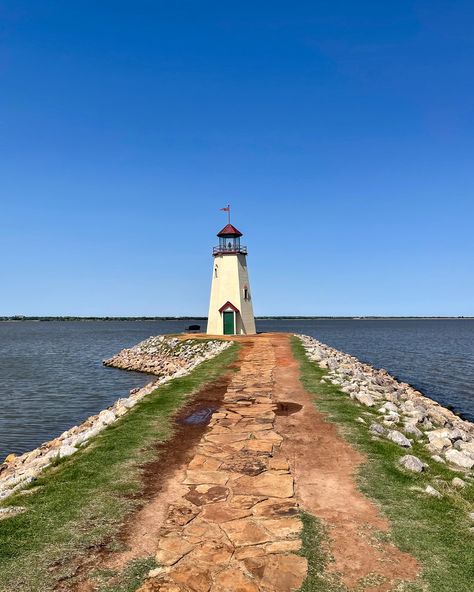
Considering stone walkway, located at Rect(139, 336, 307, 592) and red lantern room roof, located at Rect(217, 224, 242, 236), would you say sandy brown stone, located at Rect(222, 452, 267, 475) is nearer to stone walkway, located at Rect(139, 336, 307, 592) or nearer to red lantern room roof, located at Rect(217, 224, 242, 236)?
stone walkway, located at Rect(139, 336, 307, 592)

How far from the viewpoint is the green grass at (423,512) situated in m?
5.07

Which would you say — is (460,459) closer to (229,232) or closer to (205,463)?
(205,463)

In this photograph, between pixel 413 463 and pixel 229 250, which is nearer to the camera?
pixel 413 463

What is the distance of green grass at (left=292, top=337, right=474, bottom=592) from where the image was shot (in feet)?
16.6

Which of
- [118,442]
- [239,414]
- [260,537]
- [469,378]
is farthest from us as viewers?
[469,378]

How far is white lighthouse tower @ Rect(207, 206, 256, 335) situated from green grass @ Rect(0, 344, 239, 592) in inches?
1264

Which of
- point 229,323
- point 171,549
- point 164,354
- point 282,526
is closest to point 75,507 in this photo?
point 171,549

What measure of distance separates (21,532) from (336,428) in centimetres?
705

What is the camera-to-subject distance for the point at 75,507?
6.63 m

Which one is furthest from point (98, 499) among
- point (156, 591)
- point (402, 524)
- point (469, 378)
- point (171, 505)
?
point (469, 378)

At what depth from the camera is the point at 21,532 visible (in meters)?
5.86

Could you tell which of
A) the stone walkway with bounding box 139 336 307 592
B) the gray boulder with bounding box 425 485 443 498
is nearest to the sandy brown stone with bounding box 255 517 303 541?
the stone walkway with bounding box 139 336 307 592

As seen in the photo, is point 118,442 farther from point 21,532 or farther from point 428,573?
point 428,573

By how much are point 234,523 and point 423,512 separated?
2688 millimetres
